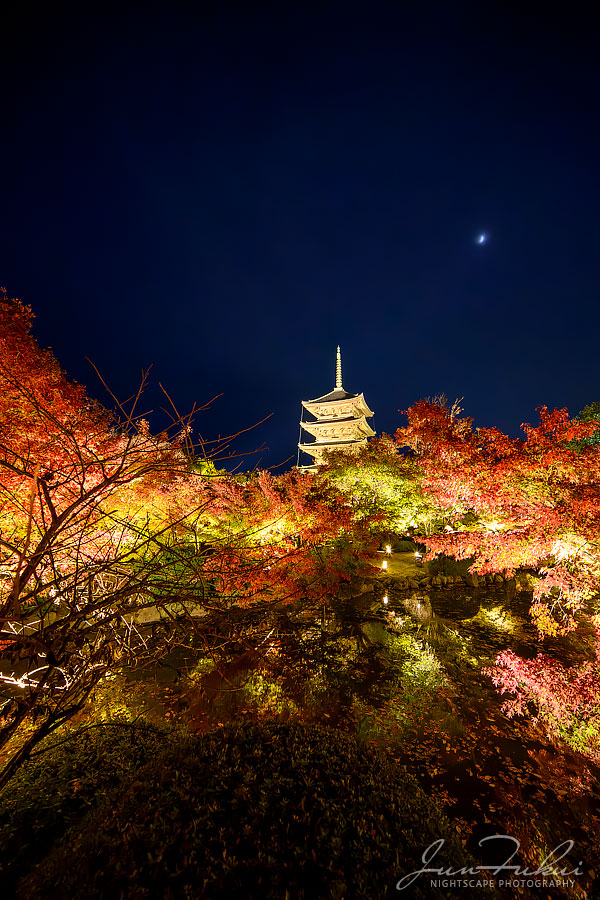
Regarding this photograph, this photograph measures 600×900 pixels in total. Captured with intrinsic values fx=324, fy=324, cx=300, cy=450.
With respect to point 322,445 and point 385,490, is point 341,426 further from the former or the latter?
point 385,490

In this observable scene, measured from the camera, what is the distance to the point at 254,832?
7.17 feet

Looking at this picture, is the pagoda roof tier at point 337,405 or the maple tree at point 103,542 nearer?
the maple tree at point 103,542

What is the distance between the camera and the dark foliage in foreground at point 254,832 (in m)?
1.89

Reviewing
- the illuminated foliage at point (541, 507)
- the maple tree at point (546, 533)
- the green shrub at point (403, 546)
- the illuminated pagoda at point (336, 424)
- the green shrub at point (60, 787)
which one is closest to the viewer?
the green shrub at point (60, 787)

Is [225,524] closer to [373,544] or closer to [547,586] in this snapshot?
[373,544]

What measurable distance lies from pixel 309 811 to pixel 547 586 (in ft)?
18.4

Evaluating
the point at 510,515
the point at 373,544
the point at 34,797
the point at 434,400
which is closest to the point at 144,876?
the point at 34,797

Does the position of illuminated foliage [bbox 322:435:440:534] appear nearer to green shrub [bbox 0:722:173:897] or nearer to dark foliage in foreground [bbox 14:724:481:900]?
green shrub [bbox 0:722:173:897]

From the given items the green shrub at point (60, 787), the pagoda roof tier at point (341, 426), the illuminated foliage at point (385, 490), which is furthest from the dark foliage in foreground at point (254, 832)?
the pagoda roof tier at point (341, 426)

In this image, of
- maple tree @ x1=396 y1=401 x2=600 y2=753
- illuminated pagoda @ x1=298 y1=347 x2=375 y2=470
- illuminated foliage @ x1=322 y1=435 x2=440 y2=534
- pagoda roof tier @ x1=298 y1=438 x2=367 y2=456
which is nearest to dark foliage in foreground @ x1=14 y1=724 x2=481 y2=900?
maple tree @ x1=396 y1=401 x2=600 y2=753

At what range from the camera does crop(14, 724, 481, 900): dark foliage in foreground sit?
1893 mm

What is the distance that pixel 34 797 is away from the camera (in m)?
3.16

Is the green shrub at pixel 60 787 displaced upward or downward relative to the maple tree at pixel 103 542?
downward

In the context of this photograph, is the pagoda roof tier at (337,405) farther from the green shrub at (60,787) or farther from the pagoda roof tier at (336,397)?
the green shrub at (60,787)
